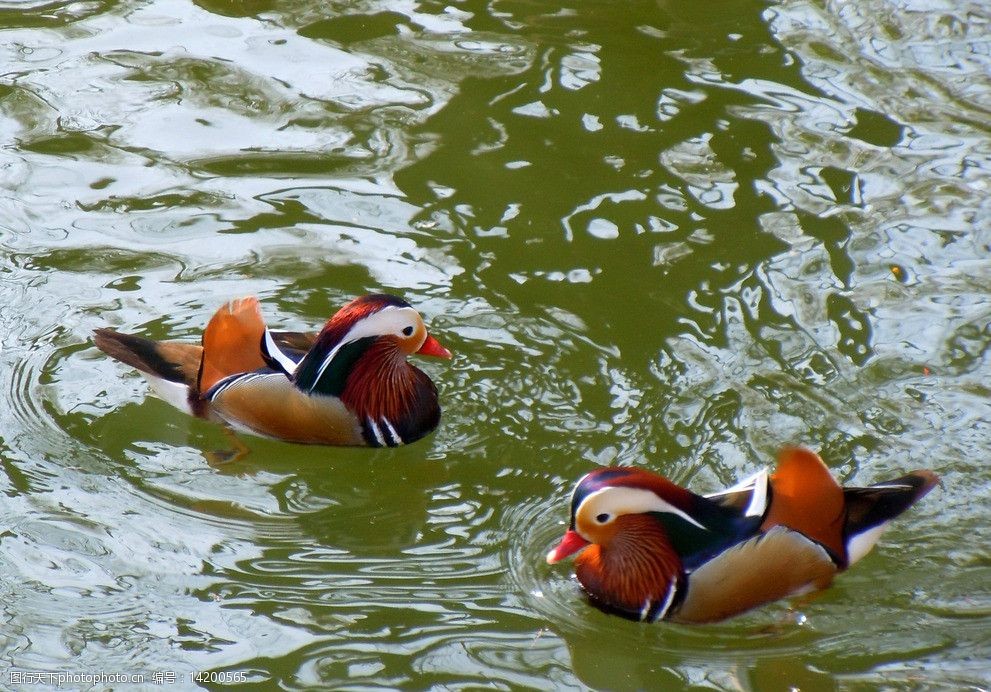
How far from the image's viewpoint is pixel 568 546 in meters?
4.79

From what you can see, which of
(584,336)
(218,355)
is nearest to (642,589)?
(584,336)

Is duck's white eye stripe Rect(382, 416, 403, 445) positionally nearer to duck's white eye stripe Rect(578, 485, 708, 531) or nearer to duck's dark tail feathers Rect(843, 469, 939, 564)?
duck's white eye stripe Rect(578, 485, 708, 531)

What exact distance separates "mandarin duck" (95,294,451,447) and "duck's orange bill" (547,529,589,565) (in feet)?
3.91

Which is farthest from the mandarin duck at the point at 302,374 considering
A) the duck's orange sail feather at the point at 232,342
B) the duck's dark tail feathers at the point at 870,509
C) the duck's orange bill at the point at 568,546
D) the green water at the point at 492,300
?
the duck's dark tail feathers at the point at 870,509

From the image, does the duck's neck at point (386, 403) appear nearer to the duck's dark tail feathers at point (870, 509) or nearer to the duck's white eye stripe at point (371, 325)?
the duck's white eye stripe at point (371, 325)

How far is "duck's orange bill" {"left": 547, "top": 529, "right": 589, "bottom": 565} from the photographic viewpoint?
4.77m

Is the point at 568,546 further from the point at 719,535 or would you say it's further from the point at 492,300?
the point at 492,300

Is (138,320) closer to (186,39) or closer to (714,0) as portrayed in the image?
(186,39)

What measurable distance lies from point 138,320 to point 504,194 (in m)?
2.06

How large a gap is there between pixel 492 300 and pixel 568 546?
1847 millimetres

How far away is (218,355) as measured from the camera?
569cm

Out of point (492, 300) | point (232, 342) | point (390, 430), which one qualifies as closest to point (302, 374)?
Result: point (232, 342)

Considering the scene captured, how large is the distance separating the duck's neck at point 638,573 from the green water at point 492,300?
3.8 inches

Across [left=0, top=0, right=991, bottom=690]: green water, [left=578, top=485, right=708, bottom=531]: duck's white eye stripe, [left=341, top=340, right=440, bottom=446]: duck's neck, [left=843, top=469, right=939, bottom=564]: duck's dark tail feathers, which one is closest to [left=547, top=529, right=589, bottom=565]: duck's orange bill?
[left=578, top=485, right=708, bottom=531]: duck's white eye stripe
